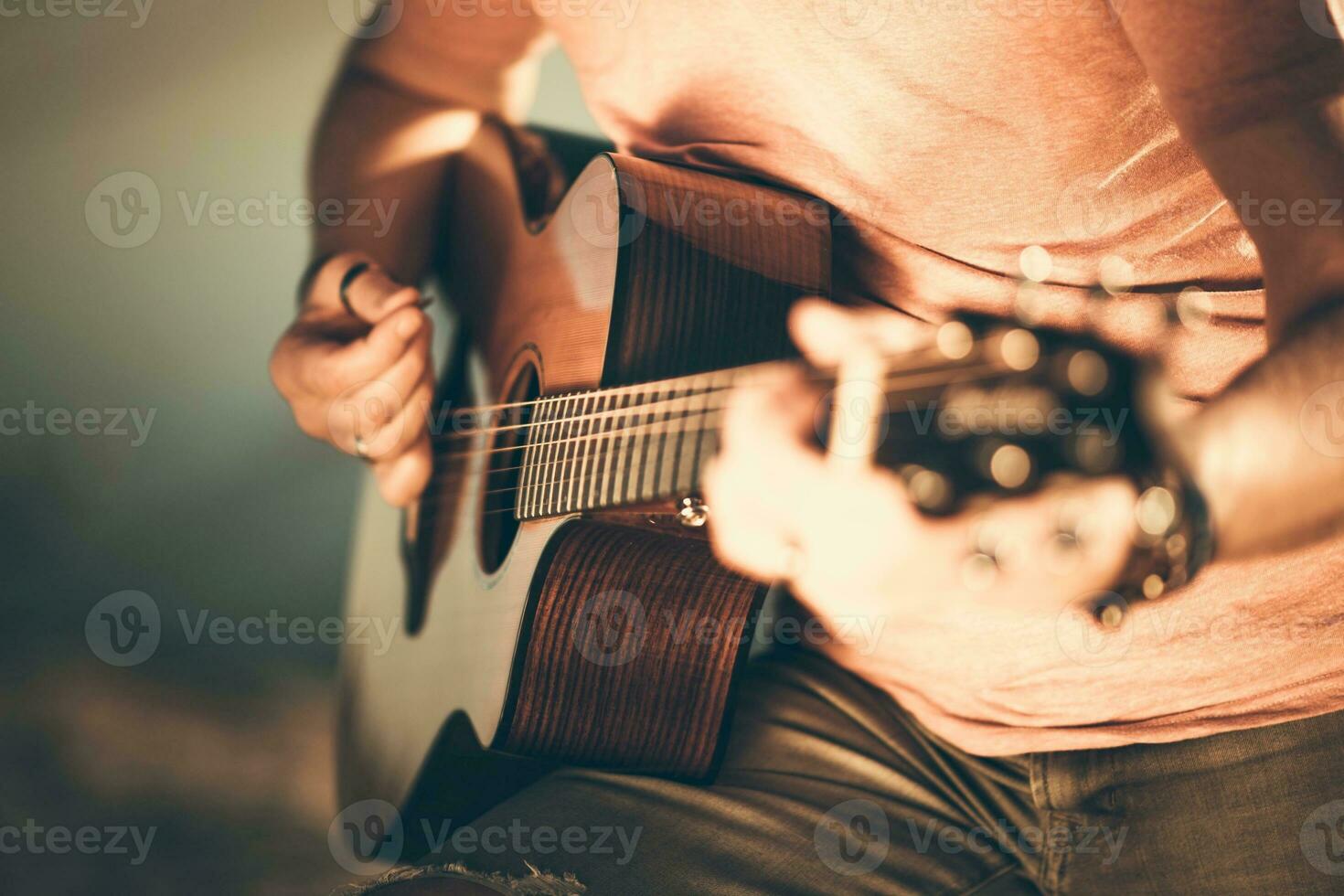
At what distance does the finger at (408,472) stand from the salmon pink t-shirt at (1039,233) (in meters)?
0.58

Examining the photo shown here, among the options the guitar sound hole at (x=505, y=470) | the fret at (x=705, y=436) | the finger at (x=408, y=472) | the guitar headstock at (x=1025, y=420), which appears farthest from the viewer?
the finger at (x=408, y=472)

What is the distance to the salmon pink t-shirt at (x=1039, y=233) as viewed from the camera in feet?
2.40

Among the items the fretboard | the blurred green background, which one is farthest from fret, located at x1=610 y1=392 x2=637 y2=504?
the blurred green background

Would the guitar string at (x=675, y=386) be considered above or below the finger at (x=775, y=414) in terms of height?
above

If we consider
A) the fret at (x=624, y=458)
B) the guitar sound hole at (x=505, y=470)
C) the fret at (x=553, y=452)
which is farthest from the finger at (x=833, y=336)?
the guitar sound hole at (x=505, y=470)

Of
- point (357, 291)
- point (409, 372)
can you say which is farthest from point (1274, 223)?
point (357, 291)

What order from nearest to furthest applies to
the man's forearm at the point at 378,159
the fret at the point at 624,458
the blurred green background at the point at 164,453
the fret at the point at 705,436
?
the fret at the point at 705,436 → the fret at the point at 624,458 → the man's forearm at the point at 378,159 → the blurred green background at the point at 164,453

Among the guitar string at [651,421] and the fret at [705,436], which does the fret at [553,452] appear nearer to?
the guitar string at [651,421]

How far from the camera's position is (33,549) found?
4.89ft

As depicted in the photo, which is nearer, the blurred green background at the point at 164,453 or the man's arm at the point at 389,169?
the man's arm at the point at 389,169

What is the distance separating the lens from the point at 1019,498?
0.43 m

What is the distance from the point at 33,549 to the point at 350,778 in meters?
0.74

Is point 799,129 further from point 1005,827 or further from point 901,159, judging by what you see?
point 1005,827

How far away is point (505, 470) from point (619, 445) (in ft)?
0.90
